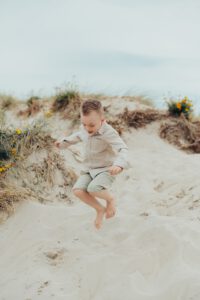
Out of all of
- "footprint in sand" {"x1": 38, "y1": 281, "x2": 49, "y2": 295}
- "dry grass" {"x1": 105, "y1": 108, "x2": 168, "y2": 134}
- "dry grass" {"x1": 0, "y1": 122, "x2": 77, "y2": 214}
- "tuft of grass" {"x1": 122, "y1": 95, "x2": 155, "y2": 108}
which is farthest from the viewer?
"tuft of grass" {"x1": 122, "y1": 95, "x2": 155, "y2": 108}

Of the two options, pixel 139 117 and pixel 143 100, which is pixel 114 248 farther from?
pixel 143 100

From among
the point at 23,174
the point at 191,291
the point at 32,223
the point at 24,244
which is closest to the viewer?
the point at 191,291

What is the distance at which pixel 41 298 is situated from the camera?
10.7 ft

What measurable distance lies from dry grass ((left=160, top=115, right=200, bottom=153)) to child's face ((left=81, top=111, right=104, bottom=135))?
168 inches

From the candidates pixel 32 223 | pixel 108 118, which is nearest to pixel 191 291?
pixel 32 223

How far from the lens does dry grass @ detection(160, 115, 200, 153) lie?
321 inches

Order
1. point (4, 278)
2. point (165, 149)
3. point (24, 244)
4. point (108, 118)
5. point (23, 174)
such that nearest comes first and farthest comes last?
point (4, 278)
point (24, 244)
point (23, 174)
point (165, 149)
point (108, 118)

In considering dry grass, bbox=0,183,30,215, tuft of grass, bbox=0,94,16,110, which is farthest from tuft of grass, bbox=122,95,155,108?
dry grass, bbox=0,183,30,215

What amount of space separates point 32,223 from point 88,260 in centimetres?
123

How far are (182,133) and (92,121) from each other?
15.8 feet

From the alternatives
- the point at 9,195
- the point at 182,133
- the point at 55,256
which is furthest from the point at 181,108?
the point at 55,256

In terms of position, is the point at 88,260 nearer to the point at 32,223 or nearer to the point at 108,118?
the point at 32,223

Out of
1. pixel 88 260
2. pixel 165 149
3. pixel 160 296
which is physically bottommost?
pixel 165 149

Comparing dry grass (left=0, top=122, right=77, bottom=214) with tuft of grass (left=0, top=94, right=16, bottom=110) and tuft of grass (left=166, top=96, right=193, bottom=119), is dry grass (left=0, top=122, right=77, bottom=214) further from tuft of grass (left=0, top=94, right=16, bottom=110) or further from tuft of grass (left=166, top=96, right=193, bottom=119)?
tuft of grass (left=0, top=94, right=16, bottom=110)
